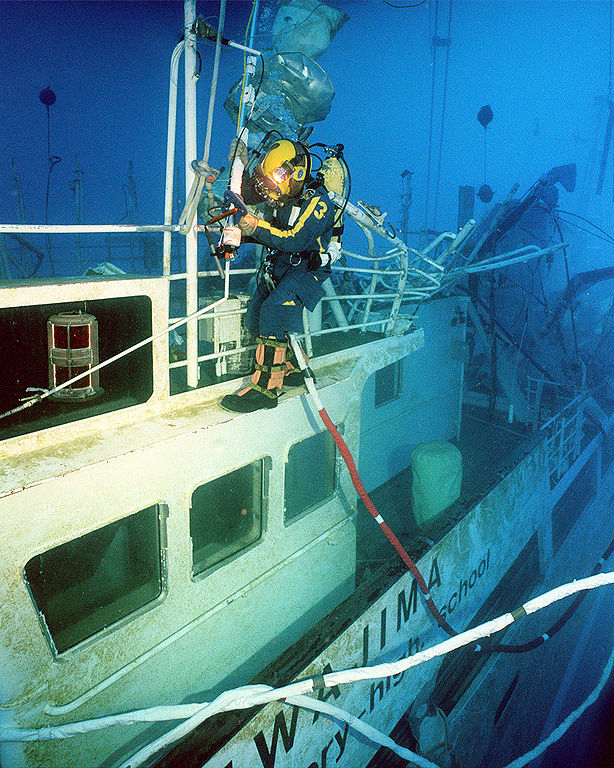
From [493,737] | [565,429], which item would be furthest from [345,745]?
[565,429]

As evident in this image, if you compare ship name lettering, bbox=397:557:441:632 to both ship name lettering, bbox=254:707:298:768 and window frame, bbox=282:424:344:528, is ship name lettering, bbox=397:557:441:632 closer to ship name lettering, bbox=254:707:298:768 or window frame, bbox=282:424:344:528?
window frame, bbox=282:424:344:528

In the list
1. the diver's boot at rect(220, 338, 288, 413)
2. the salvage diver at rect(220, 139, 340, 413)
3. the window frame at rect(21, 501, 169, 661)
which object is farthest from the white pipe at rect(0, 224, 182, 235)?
→ the window frame at rect(21, 501, 169, 661)

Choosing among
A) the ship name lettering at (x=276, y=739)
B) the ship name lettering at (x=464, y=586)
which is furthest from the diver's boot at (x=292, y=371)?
the ship name lettering at (x=464, y=586)

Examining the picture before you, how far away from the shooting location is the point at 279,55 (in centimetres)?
591

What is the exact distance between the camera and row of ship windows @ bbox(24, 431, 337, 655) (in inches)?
109

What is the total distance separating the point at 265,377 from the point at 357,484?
3.40 ft

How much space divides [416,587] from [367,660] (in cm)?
68

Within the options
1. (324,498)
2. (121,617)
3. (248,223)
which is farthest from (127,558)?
(248,223)

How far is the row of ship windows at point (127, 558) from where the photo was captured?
276cm

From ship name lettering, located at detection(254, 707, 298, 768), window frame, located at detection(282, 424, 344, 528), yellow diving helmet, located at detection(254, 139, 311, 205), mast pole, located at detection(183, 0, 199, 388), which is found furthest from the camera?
window frame, located at detection(282, 424, 344, 528)

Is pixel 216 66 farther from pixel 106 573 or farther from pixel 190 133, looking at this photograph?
pixel 106 573

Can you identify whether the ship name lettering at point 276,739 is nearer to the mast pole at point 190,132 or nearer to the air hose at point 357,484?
the air hose at point 357,484

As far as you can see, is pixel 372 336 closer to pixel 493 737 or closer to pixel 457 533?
pixel 457 533

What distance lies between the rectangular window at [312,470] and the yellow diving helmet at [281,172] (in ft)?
6.13
